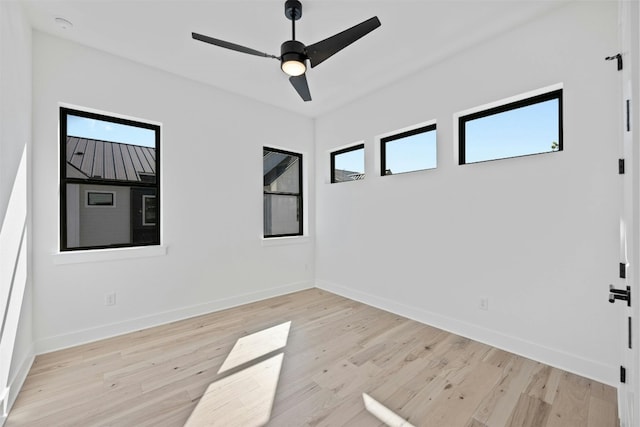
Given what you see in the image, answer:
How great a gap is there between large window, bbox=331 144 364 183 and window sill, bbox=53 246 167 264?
2639mm

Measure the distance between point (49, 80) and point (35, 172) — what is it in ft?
2.81

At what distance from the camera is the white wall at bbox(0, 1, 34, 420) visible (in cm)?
173

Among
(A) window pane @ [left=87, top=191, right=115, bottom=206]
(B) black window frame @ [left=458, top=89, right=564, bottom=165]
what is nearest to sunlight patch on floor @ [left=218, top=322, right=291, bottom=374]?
(A) window pane @ [left=87, top=191, right=115, bottom=206]

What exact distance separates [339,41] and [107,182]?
107 inches

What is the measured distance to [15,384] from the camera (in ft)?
6.35

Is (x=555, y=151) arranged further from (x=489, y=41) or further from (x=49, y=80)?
(x=49, y=80)

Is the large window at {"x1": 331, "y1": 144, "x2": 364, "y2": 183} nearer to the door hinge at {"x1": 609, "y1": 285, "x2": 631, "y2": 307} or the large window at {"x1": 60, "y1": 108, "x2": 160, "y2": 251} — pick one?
the large window at {"x1": 60, "y1": 108, "x2": 160, "y2": 251}

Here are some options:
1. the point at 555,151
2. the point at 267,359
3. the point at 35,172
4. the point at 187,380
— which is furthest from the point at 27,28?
the point at 555,151

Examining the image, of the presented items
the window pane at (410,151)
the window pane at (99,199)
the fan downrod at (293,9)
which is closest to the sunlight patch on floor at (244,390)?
the window pane at (99,199)

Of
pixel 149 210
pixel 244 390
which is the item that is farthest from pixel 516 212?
pixel 149 210

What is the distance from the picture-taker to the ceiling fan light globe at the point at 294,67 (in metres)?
2.06

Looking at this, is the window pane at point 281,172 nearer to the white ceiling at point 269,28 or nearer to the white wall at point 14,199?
the white ceiling at point 269,28

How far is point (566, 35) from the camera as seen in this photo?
219 cm

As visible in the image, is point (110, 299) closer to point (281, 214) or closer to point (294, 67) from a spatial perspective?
point (281, 214)
